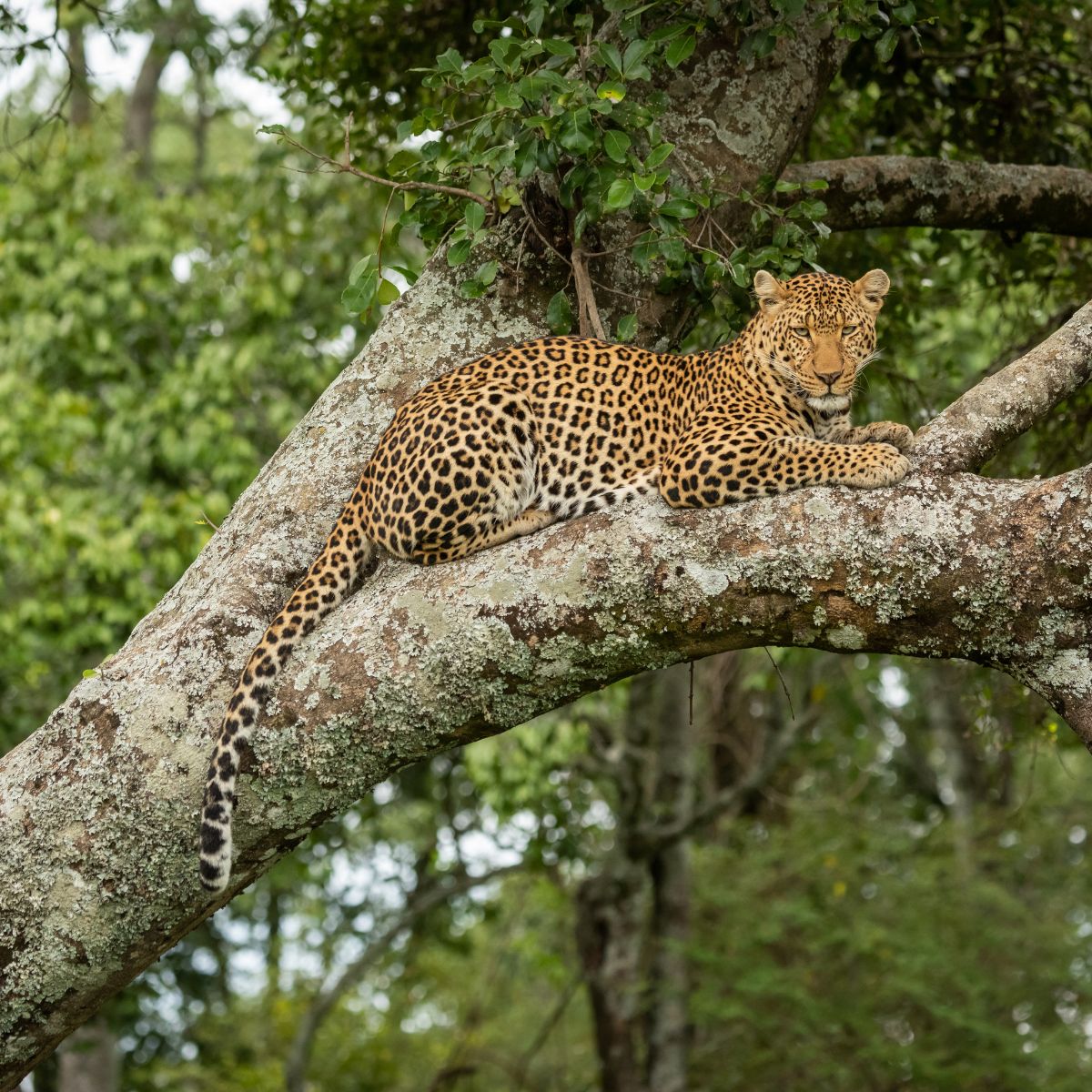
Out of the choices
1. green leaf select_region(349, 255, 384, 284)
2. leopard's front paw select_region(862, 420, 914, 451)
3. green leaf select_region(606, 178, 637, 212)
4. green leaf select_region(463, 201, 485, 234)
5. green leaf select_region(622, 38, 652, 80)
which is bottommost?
leopard's front paw select_region(862, 420, 914, 451)

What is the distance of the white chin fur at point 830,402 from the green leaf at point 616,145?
1.24 m

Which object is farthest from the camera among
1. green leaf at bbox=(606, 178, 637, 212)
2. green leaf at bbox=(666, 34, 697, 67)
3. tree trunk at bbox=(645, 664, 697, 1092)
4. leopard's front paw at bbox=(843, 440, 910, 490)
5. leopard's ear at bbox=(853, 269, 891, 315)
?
tree trunk at bbox=(645, 664, 697, 1092)

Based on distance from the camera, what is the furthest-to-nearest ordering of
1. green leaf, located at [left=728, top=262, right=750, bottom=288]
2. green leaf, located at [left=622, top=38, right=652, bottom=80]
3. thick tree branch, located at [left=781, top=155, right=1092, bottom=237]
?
thick tree branch, located at [left=781, top=155, right=1092, bottom=237] < green leaf, located at [left=728, top=262, right=750, bottom=288] < green leaf, located at [left=622, top=38, right=652, bottom=80]

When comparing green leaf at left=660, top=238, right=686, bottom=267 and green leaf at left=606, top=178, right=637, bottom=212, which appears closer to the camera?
green leaf at left=606, top=178, right=637, bottom=212

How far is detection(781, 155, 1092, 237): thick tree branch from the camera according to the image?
6805 millimetres

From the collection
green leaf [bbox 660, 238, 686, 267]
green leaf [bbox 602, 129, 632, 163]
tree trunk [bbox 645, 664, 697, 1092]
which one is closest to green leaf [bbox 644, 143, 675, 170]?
green leaf [bbox 602, 129, 632, 163]

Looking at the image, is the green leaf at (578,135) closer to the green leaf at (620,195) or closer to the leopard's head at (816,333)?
the green leaf at (620,195)

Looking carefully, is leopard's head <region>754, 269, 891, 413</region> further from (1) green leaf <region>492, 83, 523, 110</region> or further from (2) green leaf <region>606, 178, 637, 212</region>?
(1) green leaf <region>492, 83, 523, 110</region>

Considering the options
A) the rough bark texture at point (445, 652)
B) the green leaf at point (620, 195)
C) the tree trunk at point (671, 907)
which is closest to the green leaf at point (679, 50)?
the green leaf at point (620, 195)

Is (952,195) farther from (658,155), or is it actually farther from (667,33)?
(658,155)

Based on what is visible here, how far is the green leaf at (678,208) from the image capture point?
5.30 meters

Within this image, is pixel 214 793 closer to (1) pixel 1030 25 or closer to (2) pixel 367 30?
(2) pixel 367 30

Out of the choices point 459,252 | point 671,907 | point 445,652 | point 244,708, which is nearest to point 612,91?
point 459,252

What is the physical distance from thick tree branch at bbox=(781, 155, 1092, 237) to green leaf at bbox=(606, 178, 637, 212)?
1881mm
